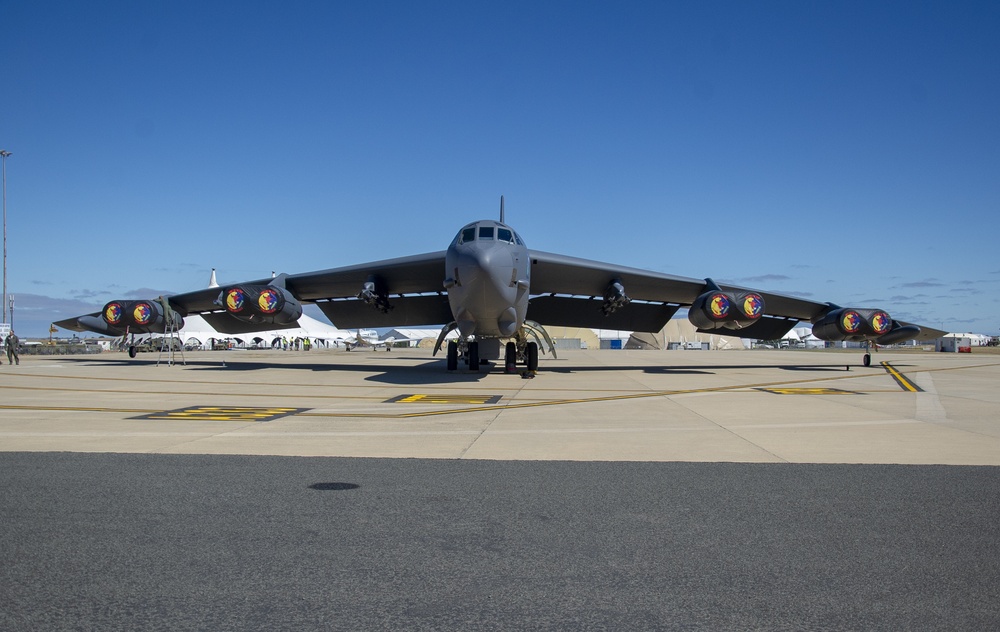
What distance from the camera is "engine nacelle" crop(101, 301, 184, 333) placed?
25.8m

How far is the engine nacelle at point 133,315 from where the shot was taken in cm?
2581

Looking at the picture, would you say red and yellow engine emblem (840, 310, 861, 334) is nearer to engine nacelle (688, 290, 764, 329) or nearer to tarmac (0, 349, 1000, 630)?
engine nacelle (688, 290, 764, 329)

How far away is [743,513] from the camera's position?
4.92 m

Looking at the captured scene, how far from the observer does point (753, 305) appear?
22.3 meters

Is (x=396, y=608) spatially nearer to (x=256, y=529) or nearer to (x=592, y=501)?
(x=256, y=529)

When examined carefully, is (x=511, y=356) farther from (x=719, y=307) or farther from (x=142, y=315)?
(x=142, y=315)

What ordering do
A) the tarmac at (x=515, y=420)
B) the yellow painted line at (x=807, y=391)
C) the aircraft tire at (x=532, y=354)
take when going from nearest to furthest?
the tarmac at (x=515, y=420) → the yellow painted line at (x=807, y=391) → the aircraft tire at (x=532, y=354)

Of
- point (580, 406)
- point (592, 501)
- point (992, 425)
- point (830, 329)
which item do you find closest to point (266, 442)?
point (592, 501)

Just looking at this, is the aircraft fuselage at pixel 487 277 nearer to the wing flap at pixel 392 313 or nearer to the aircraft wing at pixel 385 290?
the aircraft wing at pixel 385 290

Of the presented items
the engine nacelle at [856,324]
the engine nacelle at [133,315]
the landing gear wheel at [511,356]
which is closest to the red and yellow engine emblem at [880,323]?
the engine nacelle at [856,324]

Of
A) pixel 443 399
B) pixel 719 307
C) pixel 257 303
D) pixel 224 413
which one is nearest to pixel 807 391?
pixel 719 307

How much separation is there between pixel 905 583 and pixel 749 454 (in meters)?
4.10

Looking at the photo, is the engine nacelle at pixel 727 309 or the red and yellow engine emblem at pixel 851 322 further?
the red and yellow engine emblem at pixel 851 322

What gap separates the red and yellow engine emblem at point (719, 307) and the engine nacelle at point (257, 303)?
1340cm
